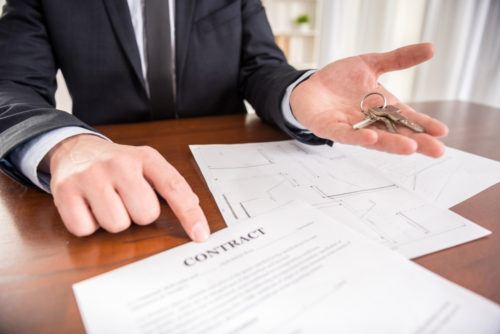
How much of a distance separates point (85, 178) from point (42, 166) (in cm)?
14

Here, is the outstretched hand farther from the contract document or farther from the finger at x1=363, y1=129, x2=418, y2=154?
the contract document

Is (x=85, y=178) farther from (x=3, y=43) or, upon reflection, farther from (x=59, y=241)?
(x=3, y=43)

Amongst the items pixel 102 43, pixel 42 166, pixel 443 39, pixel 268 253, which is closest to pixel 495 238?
pixel 268 253

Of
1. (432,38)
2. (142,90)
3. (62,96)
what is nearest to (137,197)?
(142,90)

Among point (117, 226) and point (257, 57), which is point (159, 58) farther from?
point (117, 226)

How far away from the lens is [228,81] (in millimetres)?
979

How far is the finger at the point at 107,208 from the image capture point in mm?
335

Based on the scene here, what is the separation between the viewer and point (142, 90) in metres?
0.86

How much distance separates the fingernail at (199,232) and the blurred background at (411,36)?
2.29m

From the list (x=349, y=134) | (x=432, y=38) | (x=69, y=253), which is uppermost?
(x=432, y=38)

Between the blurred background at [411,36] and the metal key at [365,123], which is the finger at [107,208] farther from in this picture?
the blurred background at [411,36]

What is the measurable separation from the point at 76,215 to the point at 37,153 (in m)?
0.15

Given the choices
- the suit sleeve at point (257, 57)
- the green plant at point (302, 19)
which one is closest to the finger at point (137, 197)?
the suit sleeve at point (257, 57)

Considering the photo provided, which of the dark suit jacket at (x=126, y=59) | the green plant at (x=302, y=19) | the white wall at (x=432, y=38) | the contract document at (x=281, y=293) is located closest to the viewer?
the contract document at (x=281, y=293)
